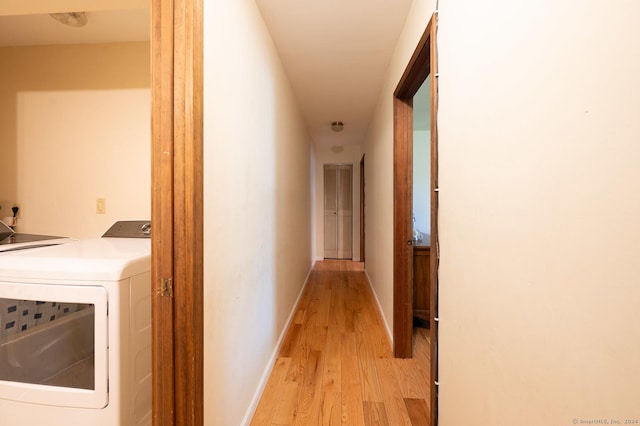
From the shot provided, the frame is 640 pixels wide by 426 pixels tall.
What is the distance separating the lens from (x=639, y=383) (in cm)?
41

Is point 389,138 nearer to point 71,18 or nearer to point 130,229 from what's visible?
point 130,229

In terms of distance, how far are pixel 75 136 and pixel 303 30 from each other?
192cm

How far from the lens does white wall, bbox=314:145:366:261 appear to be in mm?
5680

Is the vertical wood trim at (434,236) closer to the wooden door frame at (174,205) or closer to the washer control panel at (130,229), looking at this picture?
the wooden door frame at (174,205)

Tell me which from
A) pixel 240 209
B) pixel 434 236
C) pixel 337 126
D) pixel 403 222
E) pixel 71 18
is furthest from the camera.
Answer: pixel 337 126

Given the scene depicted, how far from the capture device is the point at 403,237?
1980 millimetres

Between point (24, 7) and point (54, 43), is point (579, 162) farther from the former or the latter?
point (54, 43)

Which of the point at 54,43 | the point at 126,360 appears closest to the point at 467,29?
the point at 126,360

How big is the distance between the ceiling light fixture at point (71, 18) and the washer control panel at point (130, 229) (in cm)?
A: 143

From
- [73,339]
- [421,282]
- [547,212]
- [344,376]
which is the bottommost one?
[344,376]

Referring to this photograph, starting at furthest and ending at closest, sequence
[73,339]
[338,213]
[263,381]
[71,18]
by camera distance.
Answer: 1. [338,213]
2. [71,18]
3. [263,381]
4. [73,339]

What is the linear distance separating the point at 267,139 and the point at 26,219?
6.82 feet

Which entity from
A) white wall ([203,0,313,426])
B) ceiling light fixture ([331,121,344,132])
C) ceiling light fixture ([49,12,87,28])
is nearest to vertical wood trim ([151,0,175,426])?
white wall ([203,0,313,426])

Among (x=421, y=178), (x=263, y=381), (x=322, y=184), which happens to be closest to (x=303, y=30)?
(x=263, y=381)
